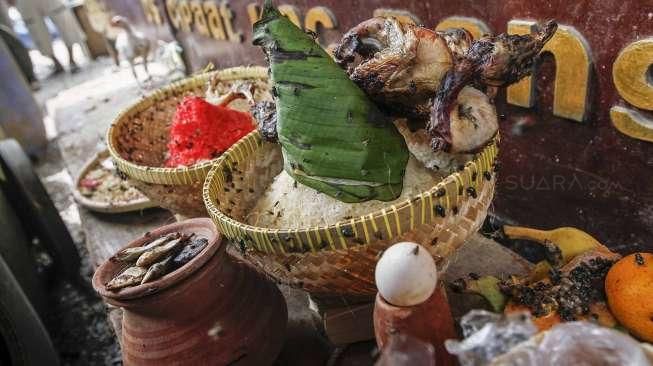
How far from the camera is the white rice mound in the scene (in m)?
1.01

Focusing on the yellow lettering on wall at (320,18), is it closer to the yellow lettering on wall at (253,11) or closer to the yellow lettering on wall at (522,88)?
the yellow lettering on wall at (253,11)

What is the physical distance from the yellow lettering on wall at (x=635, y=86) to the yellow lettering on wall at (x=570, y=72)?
95mm

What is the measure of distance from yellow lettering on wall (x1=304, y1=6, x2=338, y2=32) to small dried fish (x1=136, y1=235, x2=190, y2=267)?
1.61 m

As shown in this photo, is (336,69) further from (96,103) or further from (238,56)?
(96,103)

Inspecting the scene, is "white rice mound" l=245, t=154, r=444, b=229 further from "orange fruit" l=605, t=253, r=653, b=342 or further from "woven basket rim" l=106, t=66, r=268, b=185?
"orange fruit" l=605, t=253, r=653, b=342

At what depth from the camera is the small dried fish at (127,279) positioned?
1006 millimetres

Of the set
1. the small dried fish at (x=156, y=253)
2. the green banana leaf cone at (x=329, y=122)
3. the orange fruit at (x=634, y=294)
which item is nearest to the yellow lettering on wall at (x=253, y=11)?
the green banana leaf cone at (x=329, y=122)

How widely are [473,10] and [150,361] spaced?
1473 mm

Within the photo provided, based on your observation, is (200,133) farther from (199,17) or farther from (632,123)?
(199,17)

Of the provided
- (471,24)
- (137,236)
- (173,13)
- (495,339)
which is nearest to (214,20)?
(173,13)

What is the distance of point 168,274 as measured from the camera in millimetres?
996

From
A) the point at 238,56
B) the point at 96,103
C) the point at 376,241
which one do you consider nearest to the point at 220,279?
the point at 376,241

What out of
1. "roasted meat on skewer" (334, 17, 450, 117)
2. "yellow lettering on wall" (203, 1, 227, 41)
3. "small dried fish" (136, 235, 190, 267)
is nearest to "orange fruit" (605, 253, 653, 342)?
"roasted meat on skewer" (334, 17, 450, 117)

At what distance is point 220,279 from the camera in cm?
107
